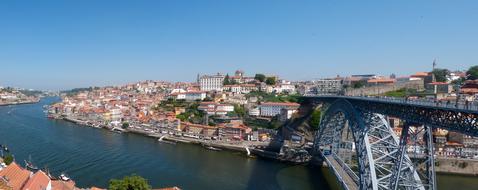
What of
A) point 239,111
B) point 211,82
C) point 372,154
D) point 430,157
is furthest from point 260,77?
point 430,157

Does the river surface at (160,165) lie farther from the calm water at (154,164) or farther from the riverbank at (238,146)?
the riverbank at (238,146)

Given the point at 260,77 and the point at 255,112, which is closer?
the point at 255,112

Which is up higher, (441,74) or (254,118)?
(441,74)

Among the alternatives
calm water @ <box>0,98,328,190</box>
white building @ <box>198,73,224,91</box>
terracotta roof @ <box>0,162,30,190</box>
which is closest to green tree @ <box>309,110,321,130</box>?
calm water @ <box>0,98,328,190</box>

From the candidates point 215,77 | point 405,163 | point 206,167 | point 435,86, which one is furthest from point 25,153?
point 215,77

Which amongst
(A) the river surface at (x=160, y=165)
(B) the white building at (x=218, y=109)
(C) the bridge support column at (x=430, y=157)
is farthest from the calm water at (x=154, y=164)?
(C) the bridge support column at (x=430, y=157)

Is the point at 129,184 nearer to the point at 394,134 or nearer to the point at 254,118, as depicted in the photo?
the point at 394,134
